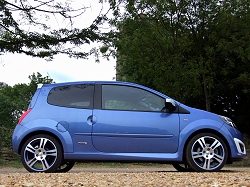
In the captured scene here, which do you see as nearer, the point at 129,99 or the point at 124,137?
the point at 124,137

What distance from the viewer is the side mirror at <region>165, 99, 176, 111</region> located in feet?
23.8

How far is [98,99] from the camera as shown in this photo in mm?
7535

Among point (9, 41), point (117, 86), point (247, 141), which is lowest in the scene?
point (247, 141)

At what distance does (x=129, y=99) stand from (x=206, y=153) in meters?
1.65

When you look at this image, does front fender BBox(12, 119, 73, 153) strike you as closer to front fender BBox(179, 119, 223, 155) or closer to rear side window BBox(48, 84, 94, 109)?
rear side window BBox(48, 84, 94, 109)

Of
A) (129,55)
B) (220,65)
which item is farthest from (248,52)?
(129,55)

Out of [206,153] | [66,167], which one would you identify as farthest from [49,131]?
[206,153]

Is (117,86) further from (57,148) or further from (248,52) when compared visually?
(248,52)

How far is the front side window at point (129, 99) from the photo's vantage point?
7457 millimetres

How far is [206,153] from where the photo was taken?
7199 mm

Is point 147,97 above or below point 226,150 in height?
above

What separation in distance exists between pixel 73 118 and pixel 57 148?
0.58 meters

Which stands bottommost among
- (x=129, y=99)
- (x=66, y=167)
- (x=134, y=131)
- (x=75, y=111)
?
(x=66, y=167)

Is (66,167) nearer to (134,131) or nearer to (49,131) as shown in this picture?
(49,131)
